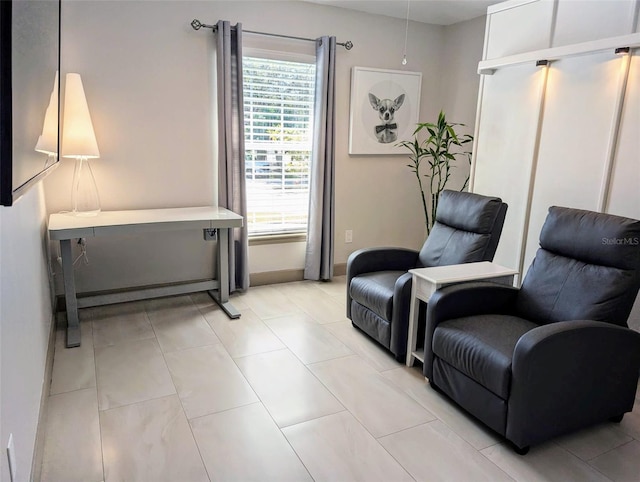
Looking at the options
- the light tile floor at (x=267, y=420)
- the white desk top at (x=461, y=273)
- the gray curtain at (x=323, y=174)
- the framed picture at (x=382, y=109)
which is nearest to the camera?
the light tile floor at (x=267, y=420)

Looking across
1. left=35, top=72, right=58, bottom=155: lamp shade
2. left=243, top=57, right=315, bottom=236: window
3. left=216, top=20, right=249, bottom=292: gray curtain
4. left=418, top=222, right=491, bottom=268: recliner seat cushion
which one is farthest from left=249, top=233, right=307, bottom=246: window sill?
left=35, top=72, right=58, bottom=155: lamp shade

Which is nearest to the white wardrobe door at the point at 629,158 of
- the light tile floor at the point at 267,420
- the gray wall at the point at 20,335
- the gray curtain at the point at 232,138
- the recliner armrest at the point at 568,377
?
the recliner armrest at the point at 568,377

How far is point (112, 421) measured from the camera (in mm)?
2203

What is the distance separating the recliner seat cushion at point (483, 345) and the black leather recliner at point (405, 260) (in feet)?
1.31

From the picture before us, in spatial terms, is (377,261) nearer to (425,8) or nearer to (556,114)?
(556,114)

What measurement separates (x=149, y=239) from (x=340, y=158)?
188 cm

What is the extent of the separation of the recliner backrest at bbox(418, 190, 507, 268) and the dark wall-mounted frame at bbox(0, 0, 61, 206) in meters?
2.42

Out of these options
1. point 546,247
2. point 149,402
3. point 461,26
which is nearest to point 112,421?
point 149,402

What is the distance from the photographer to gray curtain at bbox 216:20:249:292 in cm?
361

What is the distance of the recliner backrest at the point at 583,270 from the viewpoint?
86.4 inches

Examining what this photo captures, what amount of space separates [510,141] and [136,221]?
275 centimetres

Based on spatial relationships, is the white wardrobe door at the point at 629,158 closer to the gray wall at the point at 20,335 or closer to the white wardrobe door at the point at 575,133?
the white wardrobe door at the point at 575,133

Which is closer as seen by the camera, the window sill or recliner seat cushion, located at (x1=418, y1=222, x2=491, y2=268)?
recliner seat cushion, located at (x1=418, y1=222, x2=491, y2=268)

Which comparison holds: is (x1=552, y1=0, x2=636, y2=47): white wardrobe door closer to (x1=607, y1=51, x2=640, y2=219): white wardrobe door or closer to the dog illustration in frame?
(x1=607, y1=51, x2=640, y2=219): white wardrobe door
